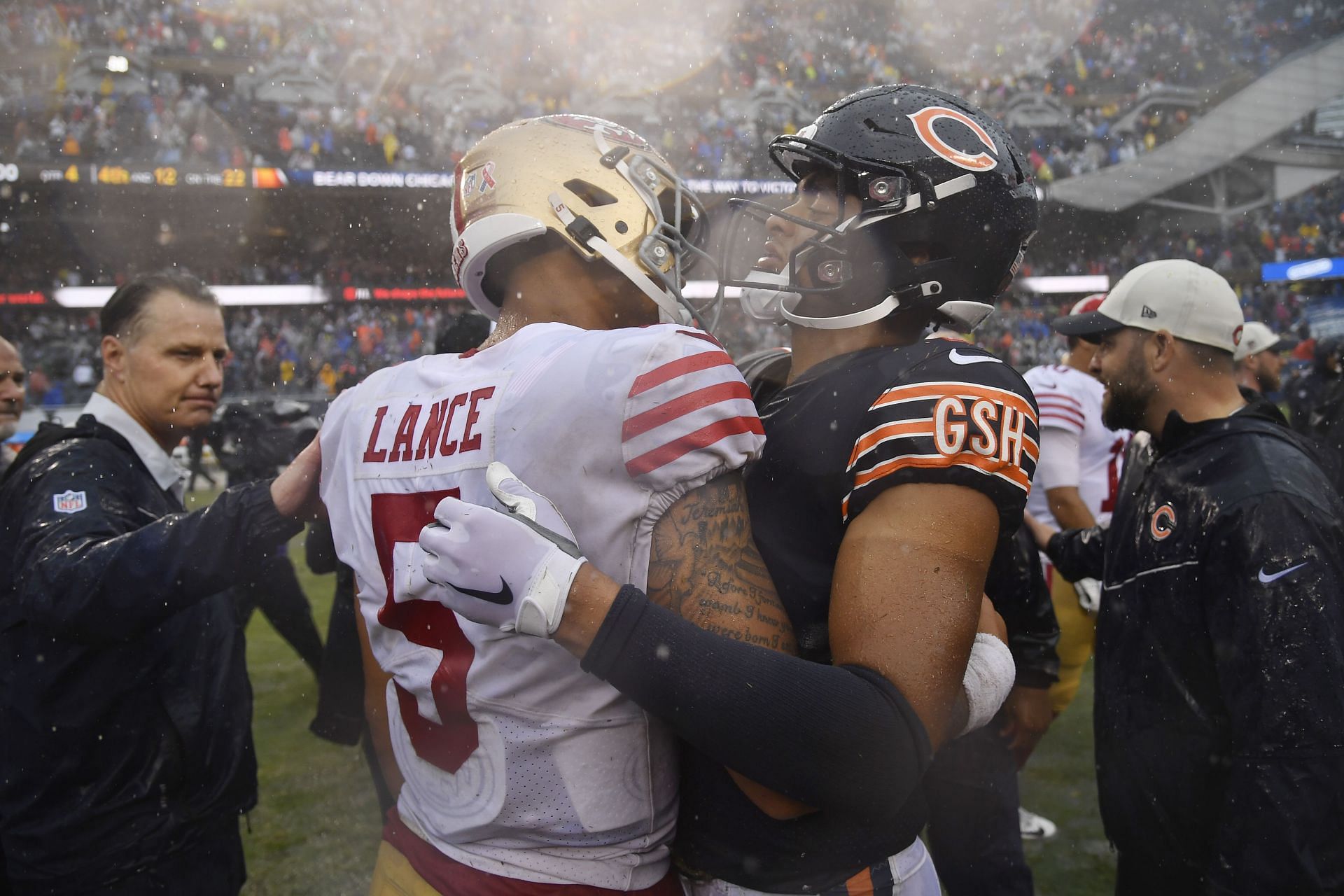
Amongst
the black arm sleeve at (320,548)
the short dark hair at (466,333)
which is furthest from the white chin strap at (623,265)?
the short dark hair at (466,333)

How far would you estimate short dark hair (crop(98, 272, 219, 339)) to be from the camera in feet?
9.16

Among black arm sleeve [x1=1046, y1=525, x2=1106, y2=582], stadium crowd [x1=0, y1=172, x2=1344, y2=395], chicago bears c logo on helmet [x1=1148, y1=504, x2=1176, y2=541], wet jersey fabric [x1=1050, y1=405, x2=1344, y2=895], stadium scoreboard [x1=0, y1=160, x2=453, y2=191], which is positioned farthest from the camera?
stadium crowd [x1=0, y1=172, x2=1344, y2=395]

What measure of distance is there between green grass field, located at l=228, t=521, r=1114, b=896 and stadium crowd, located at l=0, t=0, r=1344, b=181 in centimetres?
1803

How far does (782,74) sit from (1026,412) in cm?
2672

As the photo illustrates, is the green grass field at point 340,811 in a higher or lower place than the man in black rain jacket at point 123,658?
lower

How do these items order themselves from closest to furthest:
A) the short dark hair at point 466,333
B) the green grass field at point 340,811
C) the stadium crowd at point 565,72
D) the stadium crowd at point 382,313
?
the green grass field at point 340,811
the short dark hair at point 466,333
the stadium crowd at point 382,313
the stadium crowd at point 565,72

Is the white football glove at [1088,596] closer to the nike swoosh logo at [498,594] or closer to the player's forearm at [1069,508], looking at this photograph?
the player's forearm at [1069,508]

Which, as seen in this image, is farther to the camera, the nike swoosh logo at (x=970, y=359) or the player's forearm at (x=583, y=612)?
the nike swoosh logo at (x=970, y=359)

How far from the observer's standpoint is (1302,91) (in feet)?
88.9

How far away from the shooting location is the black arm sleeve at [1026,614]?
285 centimetres

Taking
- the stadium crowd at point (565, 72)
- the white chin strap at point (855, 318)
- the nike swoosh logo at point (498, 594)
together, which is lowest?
the nike swoosh logo at point (498, 594)

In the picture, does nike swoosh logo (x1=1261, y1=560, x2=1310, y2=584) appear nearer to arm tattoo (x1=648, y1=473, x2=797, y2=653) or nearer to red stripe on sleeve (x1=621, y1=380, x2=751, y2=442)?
arm tattoo (x1=648, y1=473, x2=797, y2=653)

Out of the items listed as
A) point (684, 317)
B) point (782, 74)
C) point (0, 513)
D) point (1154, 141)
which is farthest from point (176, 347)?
point (1154, 141)

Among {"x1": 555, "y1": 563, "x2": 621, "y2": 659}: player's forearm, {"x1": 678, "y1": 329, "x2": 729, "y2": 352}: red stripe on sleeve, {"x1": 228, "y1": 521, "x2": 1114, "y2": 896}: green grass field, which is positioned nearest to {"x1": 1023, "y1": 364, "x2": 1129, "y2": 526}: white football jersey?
{"x1": 228, "y1": 521, "x2": 1114, "y2": 896}: green grass field
